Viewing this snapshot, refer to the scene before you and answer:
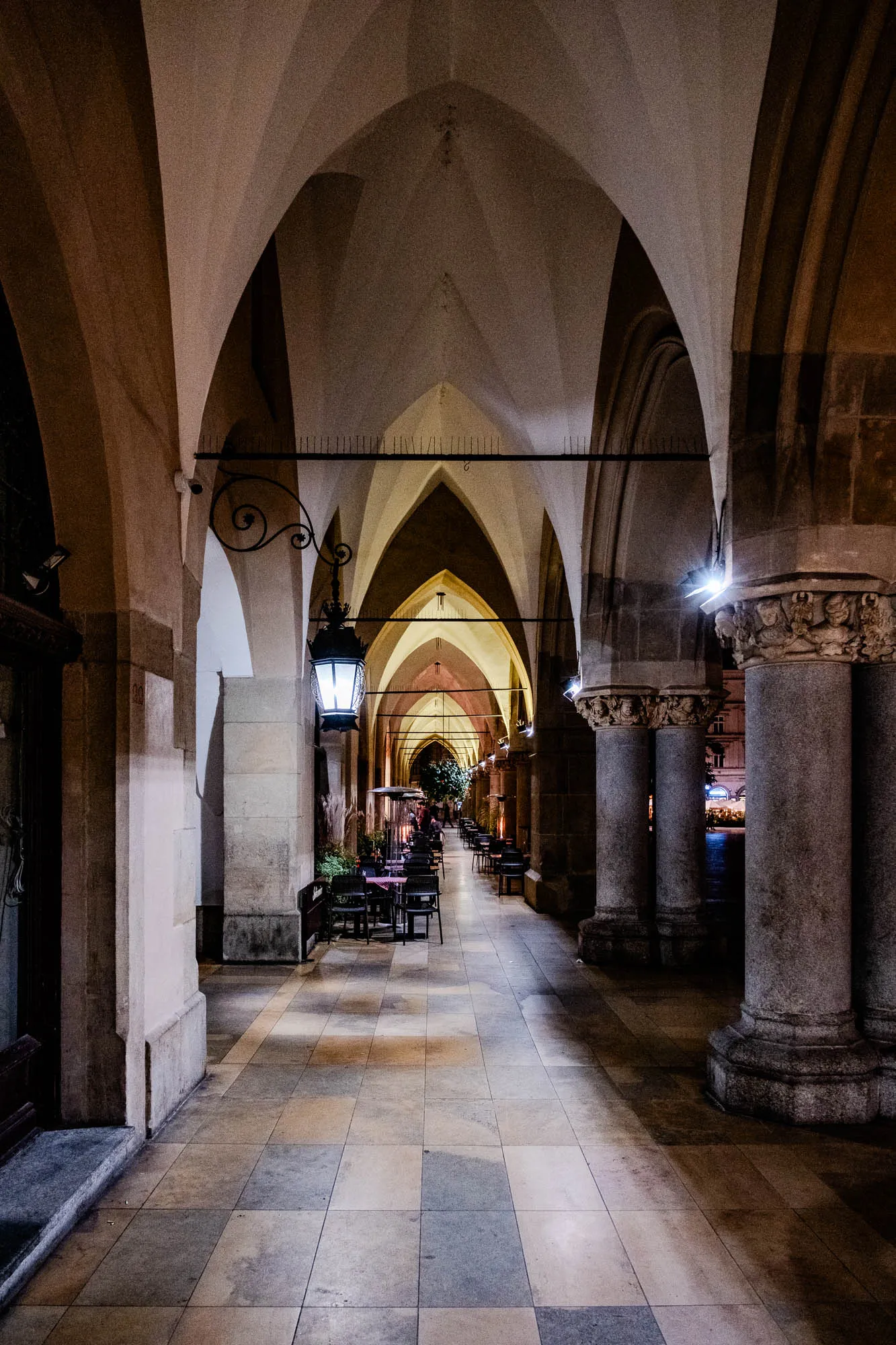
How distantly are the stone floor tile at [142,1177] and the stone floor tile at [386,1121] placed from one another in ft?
3.08

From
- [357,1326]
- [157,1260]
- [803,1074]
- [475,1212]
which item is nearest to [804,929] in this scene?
[803,1074]

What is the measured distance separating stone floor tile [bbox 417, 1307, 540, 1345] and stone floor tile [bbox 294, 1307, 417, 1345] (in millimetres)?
56

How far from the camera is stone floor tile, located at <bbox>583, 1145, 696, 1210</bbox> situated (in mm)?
4293

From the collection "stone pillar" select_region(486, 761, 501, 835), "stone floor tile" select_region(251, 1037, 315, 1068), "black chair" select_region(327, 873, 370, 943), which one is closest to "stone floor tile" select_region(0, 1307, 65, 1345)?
"stone floor tile" select_region(251, 1037, 315, 1068)

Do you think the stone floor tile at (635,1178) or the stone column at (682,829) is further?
the stone column at (682,829)

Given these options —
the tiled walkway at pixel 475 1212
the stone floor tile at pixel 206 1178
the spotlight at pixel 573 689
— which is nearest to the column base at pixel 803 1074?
the tiled walkway at pixel 475 1212

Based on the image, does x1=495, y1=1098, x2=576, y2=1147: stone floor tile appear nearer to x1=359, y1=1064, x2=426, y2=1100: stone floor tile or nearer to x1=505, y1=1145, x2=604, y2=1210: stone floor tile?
x1=505, y1=1145, x2=604, y2=1210: stone floor tile

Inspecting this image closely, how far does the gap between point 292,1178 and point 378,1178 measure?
415 millimetres

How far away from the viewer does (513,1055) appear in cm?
671

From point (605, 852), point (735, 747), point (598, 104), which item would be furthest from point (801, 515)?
point (735, 747)

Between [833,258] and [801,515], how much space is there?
57.5 inches

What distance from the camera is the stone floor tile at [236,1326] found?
3201 millimetres

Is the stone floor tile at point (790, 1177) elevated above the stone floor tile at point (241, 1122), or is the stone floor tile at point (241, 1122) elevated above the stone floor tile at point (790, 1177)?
the stone floor tile at point (790, 1177)

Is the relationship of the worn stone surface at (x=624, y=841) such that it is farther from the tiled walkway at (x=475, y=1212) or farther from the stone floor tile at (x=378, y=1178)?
the stone floor tile at (x=378, y=1178)
